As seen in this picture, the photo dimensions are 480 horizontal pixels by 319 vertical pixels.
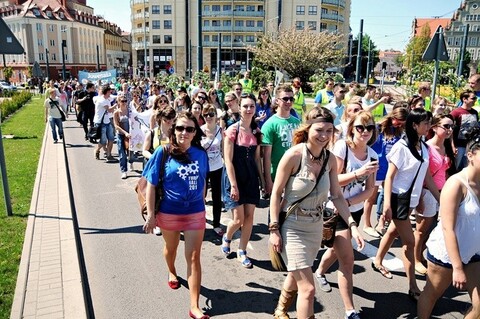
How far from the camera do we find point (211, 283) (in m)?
4.66

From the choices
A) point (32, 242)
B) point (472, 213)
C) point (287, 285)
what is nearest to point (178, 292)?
point (287, 285)

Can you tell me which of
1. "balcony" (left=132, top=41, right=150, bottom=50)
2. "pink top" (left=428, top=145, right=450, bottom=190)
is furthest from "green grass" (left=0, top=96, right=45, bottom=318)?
"balcony" (left=132, top=41, right=150, bottom=50)

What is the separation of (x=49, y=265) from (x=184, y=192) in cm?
223

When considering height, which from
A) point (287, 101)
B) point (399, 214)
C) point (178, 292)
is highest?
point (287, 101)

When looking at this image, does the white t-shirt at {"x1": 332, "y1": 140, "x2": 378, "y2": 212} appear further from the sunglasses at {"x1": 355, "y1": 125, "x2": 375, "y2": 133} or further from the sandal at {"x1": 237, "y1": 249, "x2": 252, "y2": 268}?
the sandal at {"x1": 237, "y1": 249, "x2": 252, "y2": 268}

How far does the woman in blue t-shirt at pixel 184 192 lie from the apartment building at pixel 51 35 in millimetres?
73662

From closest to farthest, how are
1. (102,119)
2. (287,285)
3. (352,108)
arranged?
(287,285) < (352,108) < (102,119)

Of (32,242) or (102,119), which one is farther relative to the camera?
(102,119)

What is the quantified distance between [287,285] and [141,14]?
80.8m

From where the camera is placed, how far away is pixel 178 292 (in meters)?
4.45

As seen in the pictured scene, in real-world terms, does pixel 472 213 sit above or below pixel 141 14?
below

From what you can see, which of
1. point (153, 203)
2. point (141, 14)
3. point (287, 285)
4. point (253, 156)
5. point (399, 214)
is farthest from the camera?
point (141, 14)

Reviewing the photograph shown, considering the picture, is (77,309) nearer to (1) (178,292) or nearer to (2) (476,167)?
(1) (178,292)

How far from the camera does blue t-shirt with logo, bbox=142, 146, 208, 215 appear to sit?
382 cm
